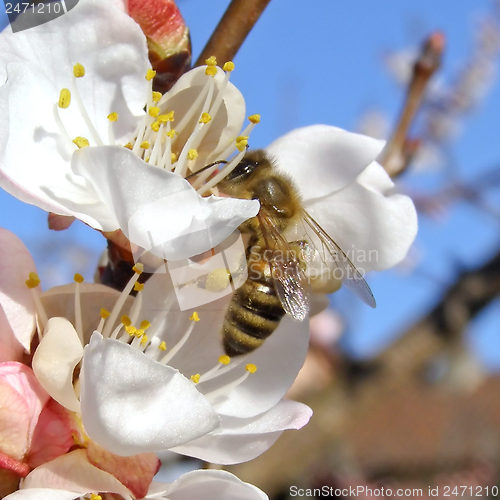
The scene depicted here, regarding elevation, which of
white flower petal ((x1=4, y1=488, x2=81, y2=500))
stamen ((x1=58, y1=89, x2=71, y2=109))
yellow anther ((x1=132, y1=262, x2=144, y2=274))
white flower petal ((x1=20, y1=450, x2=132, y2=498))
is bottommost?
white flower petal ((x1=20, y1=450, x2=132, y2=498))

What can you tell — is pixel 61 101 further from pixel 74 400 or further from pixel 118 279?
pixel 74 400

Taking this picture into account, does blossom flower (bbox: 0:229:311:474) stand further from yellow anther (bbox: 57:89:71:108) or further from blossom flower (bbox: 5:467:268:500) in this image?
yellow anther (bbox: 57:89:71:108)

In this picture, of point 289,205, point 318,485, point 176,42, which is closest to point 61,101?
point 176,42

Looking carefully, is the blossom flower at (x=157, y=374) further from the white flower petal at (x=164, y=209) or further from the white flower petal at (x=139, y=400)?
the white flower petal at (x=164, y=209)

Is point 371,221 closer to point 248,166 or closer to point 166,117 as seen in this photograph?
point 248,166

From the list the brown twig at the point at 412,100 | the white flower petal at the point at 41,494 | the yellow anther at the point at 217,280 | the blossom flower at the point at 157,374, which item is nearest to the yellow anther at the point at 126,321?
the blossom flower at the point at 157,374

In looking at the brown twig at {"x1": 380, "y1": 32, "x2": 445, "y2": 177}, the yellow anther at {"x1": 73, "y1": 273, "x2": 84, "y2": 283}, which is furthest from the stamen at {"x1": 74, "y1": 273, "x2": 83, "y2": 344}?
the brown twig at {"x1": 380, "y1": 32, "x2": 445, "y2": 177}

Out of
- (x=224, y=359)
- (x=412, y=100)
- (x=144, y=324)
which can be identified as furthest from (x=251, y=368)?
(x=412, y=100)
